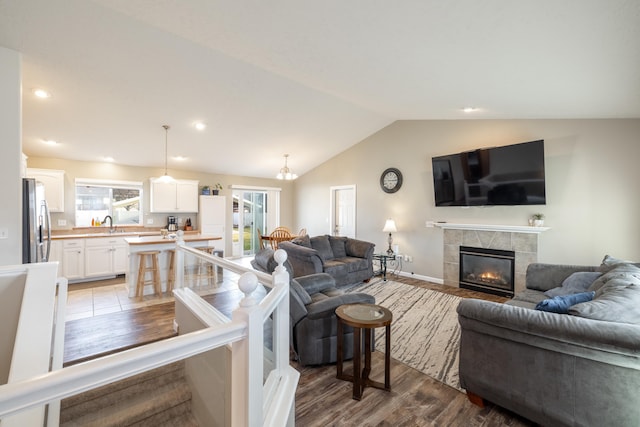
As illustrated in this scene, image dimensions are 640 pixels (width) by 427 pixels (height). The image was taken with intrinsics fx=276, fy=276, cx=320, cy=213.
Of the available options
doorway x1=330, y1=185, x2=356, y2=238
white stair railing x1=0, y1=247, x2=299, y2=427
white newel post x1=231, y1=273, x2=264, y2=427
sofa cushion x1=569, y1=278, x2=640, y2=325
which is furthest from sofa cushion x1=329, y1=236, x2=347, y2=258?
white newel post x1=231, y1=273, x2=264, y2=427

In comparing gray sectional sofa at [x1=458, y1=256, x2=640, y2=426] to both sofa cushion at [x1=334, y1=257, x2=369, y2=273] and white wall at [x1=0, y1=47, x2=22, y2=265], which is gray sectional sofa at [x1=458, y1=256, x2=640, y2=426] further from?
white wall at [x1=0, y1=47, x2=22, y2=265]

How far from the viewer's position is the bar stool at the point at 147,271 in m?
4.20

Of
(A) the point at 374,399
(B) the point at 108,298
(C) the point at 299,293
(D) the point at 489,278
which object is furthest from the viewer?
(D) the point at 489,278

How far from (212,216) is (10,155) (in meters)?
4.29

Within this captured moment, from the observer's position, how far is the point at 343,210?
7109mm

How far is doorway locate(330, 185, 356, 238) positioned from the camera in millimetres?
6836

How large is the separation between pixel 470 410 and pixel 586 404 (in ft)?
2.25

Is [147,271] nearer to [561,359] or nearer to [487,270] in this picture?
[561,359]

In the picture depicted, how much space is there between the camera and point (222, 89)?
3754 millimetres

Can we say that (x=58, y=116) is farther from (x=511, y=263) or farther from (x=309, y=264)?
(x=511, y=263)

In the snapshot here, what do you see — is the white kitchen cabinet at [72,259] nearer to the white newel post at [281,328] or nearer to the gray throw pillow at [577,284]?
the white newel post at [281,328]

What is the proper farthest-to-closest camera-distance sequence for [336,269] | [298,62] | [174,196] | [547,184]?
1. [174,196]
2. [336,269]
3. [547,184]
4. [298,62]

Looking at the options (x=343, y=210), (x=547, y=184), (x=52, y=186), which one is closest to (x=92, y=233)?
(x=52, y=186)

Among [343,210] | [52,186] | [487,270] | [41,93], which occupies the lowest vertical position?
[487,270]
